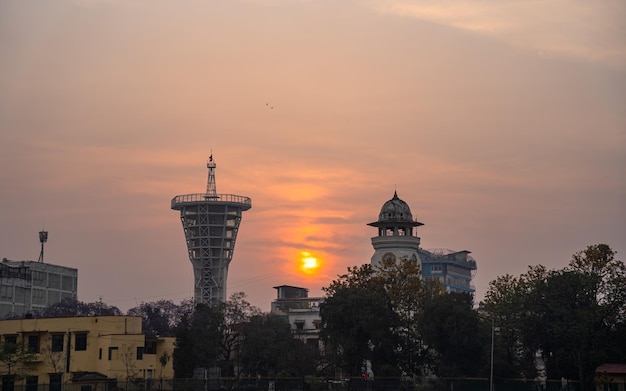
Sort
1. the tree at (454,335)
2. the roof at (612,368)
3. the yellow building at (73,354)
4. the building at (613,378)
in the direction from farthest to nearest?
the tree at (454,335), the roof at (612,368), the building at (613,378), the yellow building at (73,354)

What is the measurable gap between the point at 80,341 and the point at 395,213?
4882 cm

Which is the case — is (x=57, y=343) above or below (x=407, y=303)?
below

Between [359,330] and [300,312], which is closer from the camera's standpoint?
[359,330]

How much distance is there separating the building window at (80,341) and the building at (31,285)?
6629 cm

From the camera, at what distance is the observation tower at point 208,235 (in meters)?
186

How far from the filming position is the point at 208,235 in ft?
609

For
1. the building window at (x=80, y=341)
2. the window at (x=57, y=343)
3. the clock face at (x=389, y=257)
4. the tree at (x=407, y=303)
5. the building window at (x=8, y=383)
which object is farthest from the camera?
the clock face at (x=389, y=257)

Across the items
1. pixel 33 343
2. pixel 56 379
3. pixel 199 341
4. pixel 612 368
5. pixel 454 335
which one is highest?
pixel 454 335

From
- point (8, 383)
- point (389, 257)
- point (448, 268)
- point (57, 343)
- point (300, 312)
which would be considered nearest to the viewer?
point (8, 383)

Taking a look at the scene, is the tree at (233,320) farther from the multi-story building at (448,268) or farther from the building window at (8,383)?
the multi-story building at (448,268)

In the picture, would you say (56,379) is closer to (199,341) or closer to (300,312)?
(199,341)

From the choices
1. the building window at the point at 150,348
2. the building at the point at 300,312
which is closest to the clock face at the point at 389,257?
the building at the point at 300,312

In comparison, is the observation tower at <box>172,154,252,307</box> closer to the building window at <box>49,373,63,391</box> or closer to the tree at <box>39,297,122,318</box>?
the tree at <box>39,297,122,318</box>

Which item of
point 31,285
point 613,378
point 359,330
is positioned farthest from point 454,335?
point 31,285
